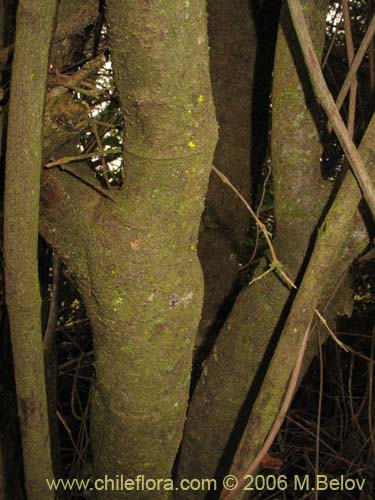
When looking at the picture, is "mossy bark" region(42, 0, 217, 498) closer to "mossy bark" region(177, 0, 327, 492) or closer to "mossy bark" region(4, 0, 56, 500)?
"mossy bark" region(4, 0, 56, 500)

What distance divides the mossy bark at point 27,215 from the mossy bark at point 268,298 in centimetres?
39

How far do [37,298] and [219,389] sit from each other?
Result: 0.49m

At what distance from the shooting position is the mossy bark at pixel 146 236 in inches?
28.3

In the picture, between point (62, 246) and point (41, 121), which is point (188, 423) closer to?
point (62, 246)

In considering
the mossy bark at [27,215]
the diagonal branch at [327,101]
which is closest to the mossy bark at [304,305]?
the diagonal branch at [327,101]

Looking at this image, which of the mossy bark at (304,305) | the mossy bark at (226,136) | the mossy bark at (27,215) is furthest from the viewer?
the mossy bark at (226,136)

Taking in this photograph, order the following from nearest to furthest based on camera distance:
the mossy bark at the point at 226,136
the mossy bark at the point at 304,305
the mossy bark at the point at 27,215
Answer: the mossy bark at the point at 27,215
the mossy bark at the point at 304,305
the mossy bark at the point at 226,136

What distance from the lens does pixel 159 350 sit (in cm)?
86

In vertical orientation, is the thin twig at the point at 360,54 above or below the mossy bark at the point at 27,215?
above

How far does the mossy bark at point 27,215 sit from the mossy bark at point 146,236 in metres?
0.09

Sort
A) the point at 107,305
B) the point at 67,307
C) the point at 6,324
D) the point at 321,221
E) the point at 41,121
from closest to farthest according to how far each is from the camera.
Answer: the point at 41,121, the point at 107,305, the point at 321,221, the point at 6,324, the point at 67,307

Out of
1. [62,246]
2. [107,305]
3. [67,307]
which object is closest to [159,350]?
[107,305]

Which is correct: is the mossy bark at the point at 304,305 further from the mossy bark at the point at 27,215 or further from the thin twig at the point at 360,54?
the mossy bark at the point at 27,215

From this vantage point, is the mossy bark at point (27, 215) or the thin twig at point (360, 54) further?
the thin twig at point (360, 54)
